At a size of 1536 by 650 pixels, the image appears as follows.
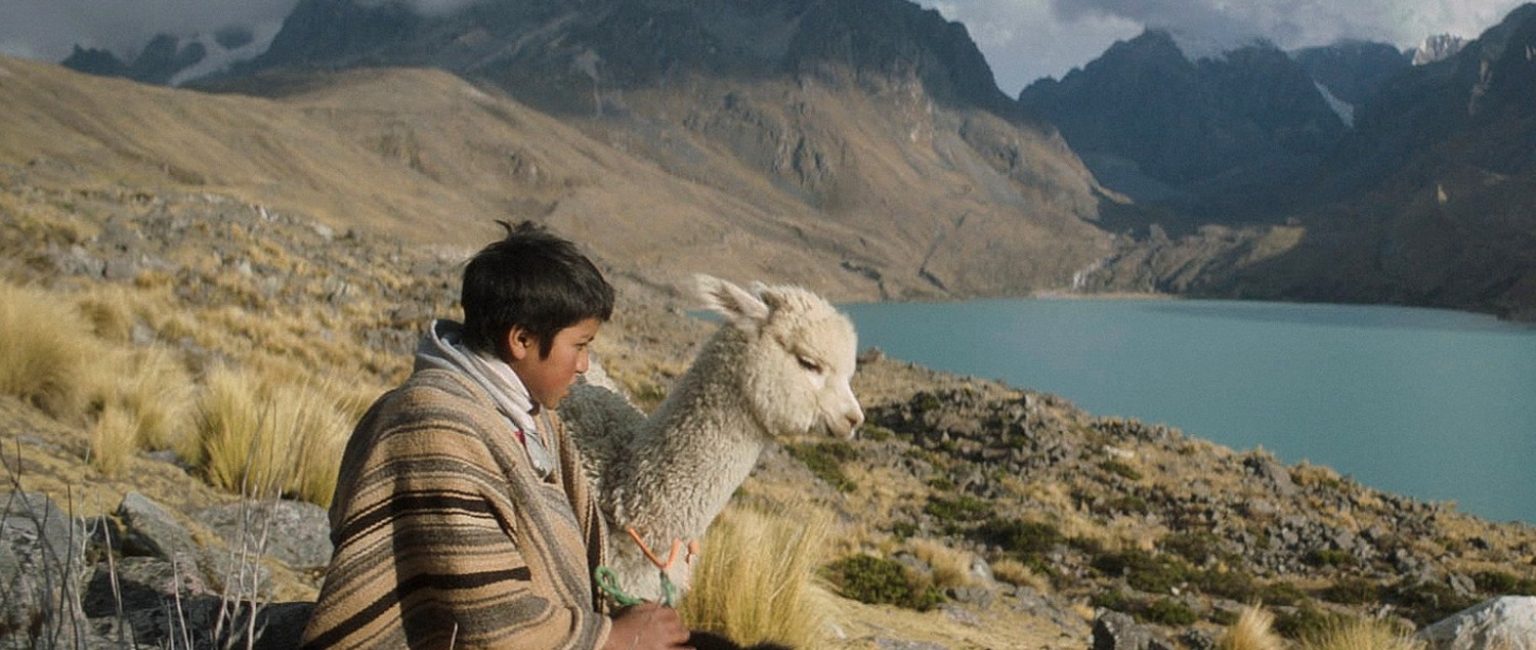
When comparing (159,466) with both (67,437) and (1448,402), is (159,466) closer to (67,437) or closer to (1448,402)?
(67,437)

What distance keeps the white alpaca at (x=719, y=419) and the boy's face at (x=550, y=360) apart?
102cm

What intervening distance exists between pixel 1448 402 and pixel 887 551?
150ft

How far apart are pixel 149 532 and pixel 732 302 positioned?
2099 millimetres

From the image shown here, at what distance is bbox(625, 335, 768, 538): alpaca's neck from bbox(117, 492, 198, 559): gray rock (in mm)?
1491

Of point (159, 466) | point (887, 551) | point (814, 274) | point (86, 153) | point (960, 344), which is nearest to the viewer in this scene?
point (159, 466)

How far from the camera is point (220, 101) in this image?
111750 millimetres

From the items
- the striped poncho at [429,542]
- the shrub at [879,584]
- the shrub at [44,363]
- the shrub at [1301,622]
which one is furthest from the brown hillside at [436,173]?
the striped poncho at [429,542]

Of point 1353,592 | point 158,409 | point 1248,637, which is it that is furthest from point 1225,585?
point 158,409

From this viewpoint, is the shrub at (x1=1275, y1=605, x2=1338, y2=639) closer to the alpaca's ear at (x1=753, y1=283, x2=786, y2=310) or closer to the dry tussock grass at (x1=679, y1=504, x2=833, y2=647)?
the dry tussock grass at (x1=679, y1=504, x2=833, y2=647)

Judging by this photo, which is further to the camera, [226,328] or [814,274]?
[814,274]

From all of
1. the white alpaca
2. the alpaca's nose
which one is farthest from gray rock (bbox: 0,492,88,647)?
the alpaca's nose

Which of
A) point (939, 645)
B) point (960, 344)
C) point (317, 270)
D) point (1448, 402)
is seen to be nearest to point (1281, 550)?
point (939, 645)

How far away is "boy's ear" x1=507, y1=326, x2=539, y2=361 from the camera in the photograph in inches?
80.4

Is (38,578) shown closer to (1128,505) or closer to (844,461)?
(844,461)
